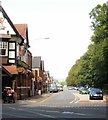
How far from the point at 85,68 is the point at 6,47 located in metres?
62.7

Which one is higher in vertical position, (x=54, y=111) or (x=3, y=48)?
(x=3, y=48)

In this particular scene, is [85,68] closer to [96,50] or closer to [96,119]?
[96,50]

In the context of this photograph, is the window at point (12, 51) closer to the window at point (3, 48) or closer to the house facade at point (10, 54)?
the house facade at point (10, 54)

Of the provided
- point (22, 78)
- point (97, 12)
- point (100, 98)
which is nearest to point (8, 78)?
point (22, 78)

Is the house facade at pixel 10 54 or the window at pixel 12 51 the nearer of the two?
the house facade at pixel 10 54

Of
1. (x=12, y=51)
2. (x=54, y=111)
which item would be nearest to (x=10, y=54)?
(x=12, y=51)

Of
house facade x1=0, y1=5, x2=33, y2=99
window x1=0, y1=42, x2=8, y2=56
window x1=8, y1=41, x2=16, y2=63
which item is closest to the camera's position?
house facade x1=0, y1=5, x2=33, y2=99

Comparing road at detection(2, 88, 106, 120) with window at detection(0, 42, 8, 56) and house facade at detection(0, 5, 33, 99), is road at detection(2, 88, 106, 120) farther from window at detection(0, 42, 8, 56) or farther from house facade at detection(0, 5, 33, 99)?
window at detection(0, 42, 8, 56)

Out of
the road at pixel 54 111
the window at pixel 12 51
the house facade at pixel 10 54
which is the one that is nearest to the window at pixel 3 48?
the house facade at pixel 10 54

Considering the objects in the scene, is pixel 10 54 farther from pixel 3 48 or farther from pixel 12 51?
pixel 3 48

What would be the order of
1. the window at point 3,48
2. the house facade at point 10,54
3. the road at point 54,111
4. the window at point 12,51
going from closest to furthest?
the road at point 54,111 → the house facade at point 10,54 → the window at point 3,48 → the window at point 12,51

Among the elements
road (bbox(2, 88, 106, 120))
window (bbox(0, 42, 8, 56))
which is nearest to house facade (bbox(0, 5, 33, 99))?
window (bbox(0, 42, 8, 56))

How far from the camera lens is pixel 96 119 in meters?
21.0

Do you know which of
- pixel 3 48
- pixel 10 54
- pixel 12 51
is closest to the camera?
pixel 3 48
